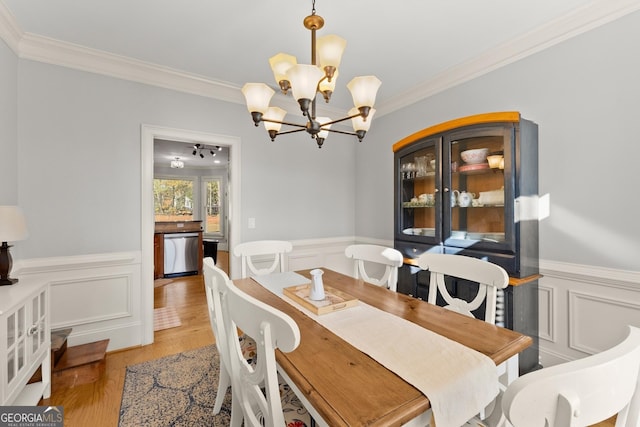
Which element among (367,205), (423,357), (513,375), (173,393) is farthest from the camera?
(367,205)

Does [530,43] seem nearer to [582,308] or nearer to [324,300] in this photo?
[582,308]

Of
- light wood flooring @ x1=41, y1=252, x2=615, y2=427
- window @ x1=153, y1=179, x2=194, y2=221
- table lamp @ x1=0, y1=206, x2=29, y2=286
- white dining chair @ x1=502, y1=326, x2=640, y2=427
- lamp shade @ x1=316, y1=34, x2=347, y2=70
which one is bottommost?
light wood flooring @ x1=41, y1=252, x2=615, y2=427

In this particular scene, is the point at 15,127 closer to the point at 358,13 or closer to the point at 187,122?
the point at 187,122

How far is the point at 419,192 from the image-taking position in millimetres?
2793

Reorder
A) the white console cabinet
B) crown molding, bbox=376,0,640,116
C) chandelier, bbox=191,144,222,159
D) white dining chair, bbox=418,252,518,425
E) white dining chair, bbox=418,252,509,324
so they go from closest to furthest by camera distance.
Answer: white dining chair, bbox=418,252,518,425, the white console cabinet, white dining chair, bbox=418,252,509,324, crown molding, bbox=376,0,640,116, chandelier, bbox=191,144,222,159

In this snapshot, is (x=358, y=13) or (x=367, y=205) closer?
(x=358, y=13)

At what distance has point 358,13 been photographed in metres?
1.92

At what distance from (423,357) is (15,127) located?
3142 mm

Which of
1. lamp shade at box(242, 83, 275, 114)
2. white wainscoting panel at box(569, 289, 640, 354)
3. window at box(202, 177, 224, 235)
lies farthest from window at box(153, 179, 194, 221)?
white wainscoting panel at box(569, 289, 640, 354)

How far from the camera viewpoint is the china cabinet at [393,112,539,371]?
197 centimetres

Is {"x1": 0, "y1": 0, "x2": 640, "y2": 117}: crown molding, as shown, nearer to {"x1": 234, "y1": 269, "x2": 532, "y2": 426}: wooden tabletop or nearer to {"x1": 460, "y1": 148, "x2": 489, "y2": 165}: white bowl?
{"x1": 460, "y1": 148, "x2": 489, "y2": 165}: white bowl

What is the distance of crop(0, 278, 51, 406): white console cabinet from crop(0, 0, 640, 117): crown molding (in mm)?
1763

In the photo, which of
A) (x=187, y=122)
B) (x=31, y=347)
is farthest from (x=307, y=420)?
(x=187, y=122)

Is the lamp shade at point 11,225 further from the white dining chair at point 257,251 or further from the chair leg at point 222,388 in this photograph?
the chair leg at point 222,388
